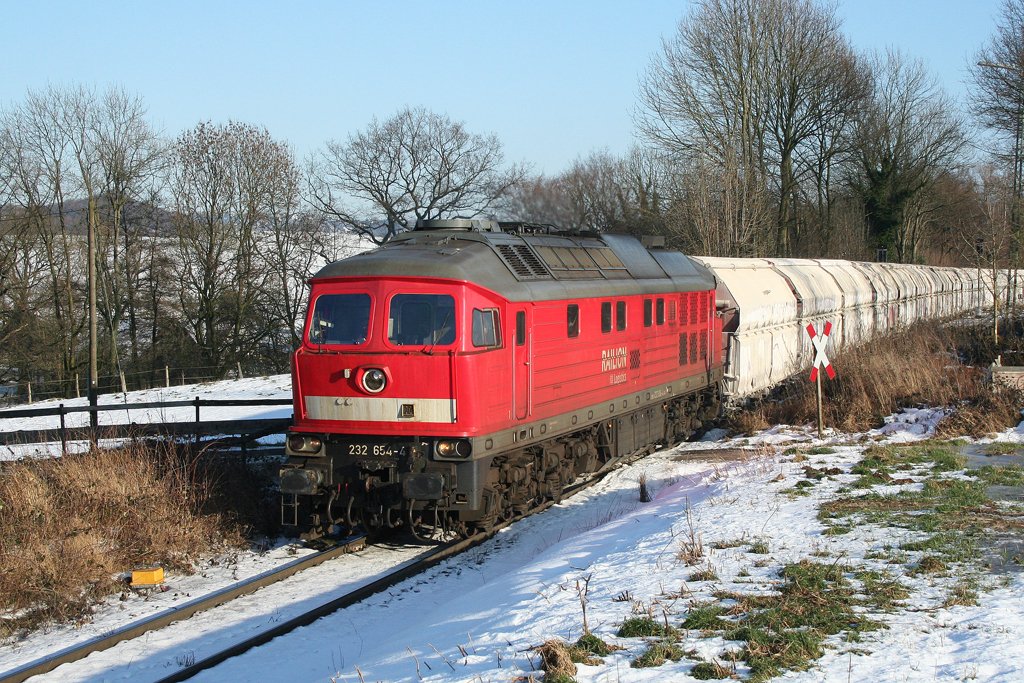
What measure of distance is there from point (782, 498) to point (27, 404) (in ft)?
97.2

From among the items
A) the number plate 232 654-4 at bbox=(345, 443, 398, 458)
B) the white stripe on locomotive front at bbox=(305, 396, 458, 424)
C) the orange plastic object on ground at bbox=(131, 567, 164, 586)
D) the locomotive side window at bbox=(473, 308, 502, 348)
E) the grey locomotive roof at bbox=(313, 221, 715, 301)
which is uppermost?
the grey locomotive roof at bbox=(313, 221, 715, 301)

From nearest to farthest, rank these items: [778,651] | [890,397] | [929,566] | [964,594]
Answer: [778,651]
[964,594]
[929,566]
[890,397]

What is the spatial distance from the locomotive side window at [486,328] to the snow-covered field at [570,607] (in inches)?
95.4

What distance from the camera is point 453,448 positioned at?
419 inches

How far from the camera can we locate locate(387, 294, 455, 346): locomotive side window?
1068cm

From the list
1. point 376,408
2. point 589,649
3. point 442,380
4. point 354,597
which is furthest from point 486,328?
point 589,649

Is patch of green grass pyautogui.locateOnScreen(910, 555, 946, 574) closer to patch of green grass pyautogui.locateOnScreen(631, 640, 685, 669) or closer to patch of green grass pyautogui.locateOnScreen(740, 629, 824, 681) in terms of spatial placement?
patch of green grass pyautogui.locateOnScreen(740, 629, 824, 681)

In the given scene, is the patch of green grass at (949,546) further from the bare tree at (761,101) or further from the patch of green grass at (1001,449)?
the bare tree at (761,101)

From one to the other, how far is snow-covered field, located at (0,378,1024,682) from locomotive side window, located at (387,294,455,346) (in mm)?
2622

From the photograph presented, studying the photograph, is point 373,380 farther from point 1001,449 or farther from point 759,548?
point 1001,449

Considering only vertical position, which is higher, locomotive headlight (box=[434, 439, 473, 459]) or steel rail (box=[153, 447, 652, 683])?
locomotive headlight (box=[434, 439, 473, 459])

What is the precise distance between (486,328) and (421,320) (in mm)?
761

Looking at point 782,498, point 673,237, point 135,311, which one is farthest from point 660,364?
point 135,311

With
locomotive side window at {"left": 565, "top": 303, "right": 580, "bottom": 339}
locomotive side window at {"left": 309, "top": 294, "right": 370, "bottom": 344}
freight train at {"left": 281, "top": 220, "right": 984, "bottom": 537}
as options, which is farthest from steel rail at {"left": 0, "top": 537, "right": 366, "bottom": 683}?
locomotive side window at {"left": 565, "top": 303, "right": 580, "bottom": 339}
